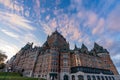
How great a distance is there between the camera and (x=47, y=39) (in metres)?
102

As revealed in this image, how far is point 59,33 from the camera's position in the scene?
10112cm

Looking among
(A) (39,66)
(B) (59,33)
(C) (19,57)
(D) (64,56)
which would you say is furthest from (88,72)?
(C) (19,57)

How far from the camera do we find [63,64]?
246ft

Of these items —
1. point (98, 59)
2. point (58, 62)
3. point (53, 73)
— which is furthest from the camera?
point (98, 59)

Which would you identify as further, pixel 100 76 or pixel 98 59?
pixel 98 59

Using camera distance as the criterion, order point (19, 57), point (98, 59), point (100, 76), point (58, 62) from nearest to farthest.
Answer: point (58, 62)
point (100, 76)
point (98, 59)
point (19, 57)

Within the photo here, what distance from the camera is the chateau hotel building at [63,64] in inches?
2840

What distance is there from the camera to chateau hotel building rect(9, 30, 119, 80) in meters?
72.1

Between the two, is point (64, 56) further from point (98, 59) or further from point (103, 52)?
point (103, 52)

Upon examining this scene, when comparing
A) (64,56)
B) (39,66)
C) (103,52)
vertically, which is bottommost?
(39,66)

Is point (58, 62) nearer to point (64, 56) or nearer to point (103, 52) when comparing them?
point (64, 56)

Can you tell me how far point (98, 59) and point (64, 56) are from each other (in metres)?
31.0

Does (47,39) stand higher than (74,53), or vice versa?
(47,39)

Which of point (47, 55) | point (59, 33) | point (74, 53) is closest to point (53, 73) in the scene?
point (47, 55)
